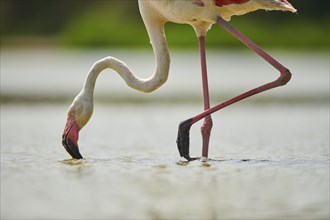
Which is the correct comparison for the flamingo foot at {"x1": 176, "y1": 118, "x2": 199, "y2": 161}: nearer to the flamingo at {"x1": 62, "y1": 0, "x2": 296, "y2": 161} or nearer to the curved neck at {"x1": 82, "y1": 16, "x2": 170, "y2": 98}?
the flamingo at {"x1": 62, "y1": 0, "x2": 296, "y2": 161}

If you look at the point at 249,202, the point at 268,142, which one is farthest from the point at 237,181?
the point at 268,142

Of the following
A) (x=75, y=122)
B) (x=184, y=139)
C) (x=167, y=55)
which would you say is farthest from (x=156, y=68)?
(x=75, y=122)

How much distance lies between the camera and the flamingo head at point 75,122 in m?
8.41

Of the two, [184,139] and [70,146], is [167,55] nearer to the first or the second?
[184,139]

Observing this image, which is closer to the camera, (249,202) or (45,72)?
(249,202)

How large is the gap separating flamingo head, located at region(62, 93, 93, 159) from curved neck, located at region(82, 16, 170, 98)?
A: 0.19 m

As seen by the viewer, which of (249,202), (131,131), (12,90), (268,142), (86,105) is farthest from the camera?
(12,90)

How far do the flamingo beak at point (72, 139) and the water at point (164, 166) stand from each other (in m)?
0.10

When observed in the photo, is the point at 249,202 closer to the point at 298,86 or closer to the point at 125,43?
the point at 298,86

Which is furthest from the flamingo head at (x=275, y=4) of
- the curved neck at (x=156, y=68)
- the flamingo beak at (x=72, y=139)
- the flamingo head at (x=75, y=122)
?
the flamingo beak at (x=72, y=139)

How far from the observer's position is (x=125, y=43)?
29.9 metres

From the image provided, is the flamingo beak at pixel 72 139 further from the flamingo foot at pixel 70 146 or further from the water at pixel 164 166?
the water at pixel 164 166

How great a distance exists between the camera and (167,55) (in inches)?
343

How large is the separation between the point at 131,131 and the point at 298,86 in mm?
6167
